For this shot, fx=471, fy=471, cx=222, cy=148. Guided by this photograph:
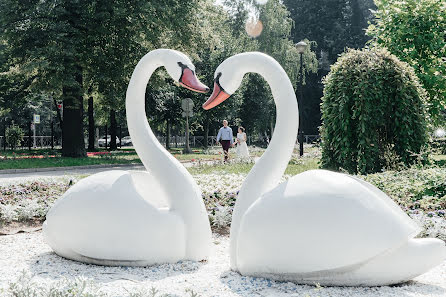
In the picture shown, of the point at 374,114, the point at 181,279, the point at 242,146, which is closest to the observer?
the point at 181,279

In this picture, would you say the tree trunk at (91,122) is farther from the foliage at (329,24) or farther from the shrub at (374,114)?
the foliage at (329,24)

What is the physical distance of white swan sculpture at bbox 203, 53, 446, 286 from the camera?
370cm

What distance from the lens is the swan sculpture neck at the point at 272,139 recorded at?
4.58m

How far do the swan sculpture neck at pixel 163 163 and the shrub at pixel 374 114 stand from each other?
605cm

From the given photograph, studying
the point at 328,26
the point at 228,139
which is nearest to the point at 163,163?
the point at 228,139

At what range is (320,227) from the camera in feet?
12.3

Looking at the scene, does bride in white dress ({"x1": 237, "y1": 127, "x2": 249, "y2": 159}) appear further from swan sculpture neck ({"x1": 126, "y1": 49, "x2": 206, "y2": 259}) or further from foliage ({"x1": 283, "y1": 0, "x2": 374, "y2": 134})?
foliage ({"x1": 283, "y1": 0, "x2": 374, "y2": 134})

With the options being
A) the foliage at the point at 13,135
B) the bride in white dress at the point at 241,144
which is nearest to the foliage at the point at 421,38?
the bride in white dress at the point at 241,144

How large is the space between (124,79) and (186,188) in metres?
16.4

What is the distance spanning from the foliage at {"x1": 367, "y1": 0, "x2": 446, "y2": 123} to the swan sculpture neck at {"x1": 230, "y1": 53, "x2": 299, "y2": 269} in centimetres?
1240

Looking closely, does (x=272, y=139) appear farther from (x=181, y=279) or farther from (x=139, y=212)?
(x=181, y=279)

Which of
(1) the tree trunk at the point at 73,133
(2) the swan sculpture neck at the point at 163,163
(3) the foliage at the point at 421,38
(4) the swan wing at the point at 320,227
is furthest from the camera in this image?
(1) the tree trunk at the point at 73,133

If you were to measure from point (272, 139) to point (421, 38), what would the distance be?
13.3 meters

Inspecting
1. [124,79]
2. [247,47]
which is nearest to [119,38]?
[124,79]
